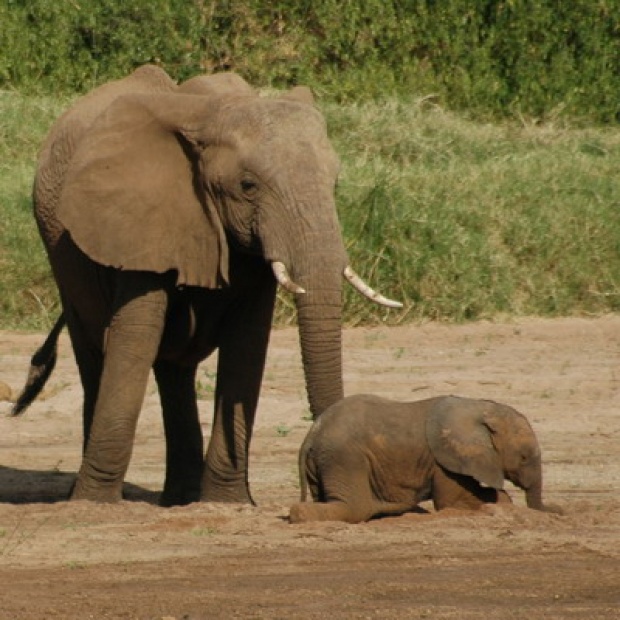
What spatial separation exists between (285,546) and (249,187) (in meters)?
1.58

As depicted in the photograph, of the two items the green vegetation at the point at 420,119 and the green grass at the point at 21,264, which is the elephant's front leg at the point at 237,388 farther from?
the green grass at the point at 21,264

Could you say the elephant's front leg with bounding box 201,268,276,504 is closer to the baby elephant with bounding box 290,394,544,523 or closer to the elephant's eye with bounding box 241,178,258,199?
the elephant's eye with bounding box 241,178,258,199

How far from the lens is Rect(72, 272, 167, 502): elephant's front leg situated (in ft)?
27.1

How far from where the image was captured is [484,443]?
24.6ft

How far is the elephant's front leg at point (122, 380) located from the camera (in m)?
8.26

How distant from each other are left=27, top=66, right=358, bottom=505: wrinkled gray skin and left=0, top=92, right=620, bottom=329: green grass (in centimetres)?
420

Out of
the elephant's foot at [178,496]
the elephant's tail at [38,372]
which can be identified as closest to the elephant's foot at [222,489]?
the elephant's foot at [178,496]

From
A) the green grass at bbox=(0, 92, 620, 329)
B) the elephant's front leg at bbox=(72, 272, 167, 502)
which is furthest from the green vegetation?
the elephant's front leg at bbox=(72, 272, 167, 502)

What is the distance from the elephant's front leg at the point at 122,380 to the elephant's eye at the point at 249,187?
0.65m

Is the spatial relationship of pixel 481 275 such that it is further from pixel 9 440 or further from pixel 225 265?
pixel 225 265

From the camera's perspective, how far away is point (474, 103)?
1784 centimetres

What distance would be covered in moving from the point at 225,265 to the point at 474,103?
395 inches

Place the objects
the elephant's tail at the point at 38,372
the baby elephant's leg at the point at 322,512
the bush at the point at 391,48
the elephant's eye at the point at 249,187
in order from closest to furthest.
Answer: the baby elephant's leg at the point at 322,512 < the elephant's eye at the point at 249,187 < the elephant's tail at the point at 38,372 < the bush at the point at 391,48

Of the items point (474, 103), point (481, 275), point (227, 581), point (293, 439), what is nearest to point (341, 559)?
point (227, 581)
